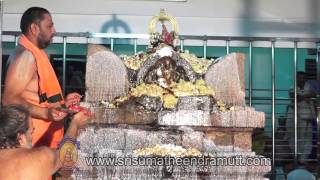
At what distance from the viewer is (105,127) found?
207 inches

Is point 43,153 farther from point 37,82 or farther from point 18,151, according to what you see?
point 37,82

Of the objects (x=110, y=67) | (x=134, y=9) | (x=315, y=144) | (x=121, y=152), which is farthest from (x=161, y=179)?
(x=134, y=9)

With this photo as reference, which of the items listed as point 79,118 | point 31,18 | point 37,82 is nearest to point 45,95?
point 37,82

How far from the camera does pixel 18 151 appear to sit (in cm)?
367

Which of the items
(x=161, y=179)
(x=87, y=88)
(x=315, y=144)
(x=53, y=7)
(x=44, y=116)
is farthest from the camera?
(x=53, y=7)

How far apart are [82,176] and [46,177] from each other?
1.29 meters

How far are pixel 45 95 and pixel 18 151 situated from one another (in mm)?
1250

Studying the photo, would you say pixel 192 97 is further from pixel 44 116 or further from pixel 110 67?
pixel 44 116

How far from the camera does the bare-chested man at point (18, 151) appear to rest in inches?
143

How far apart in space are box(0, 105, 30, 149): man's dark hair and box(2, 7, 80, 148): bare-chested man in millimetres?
895

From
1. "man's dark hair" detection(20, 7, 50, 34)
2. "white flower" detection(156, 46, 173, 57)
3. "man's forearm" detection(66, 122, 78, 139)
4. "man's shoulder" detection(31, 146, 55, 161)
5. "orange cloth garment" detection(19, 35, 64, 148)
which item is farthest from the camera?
"white flower" detection(156, 46, 173, 57)

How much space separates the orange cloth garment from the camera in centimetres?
484

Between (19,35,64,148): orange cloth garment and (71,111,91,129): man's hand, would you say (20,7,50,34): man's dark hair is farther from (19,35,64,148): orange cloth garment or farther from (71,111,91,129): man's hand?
(71,111,91,129): man's hand

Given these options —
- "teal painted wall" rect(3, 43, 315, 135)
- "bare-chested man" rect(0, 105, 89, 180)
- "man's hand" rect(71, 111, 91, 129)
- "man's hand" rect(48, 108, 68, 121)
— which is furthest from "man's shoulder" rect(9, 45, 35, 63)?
"teal painted wall" rect(3, 43, 315, 135)
